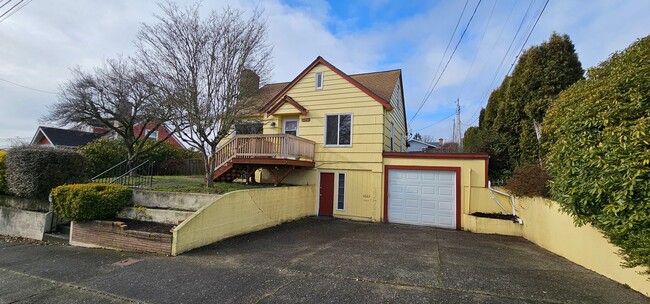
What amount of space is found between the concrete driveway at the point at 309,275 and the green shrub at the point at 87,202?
85cm

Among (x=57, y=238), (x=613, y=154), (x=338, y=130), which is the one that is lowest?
(x=57, y=238)

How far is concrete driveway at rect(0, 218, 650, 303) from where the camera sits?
429 centimetres

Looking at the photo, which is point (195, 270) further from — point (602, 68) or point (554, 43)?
point (554, 43)

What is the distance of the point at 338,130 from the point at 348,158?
1264 millimetres

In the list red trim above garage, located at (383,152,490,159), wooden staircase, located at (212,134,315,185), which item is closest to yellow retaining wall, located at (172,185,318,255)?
wooden staircase, located at (212,134,315,185)

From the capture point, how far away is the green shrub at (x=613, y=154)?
153 inches

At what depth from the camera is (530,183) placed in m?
8.34

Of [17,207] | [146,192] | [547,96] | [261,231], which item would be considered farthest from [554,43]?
[17,207]

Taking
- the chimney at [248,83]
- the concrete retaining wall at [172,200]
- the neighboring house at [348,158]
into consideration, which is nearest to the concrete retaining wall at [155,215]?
the concrete retaining wall at [172,200]

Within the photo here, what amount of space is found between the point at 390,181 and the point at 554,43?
24.9 feet

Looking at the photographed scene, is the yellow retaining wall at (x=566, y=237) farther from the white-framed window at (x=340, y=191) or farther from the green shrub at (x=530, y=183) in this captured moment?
the white-framed window at (x=340, y=191)

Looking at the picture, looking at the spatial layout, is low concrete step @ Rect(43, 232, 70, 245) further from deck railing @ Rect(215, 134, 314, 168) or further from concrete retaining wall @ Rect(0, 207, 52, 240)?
deck railing @ Rect(215, 134, 314, 168)

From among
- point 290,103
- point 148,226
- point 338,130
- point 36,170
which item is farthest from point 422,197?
point 36,170

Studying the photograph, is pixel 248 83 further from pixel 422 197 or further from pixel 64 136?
pixel 64 136
